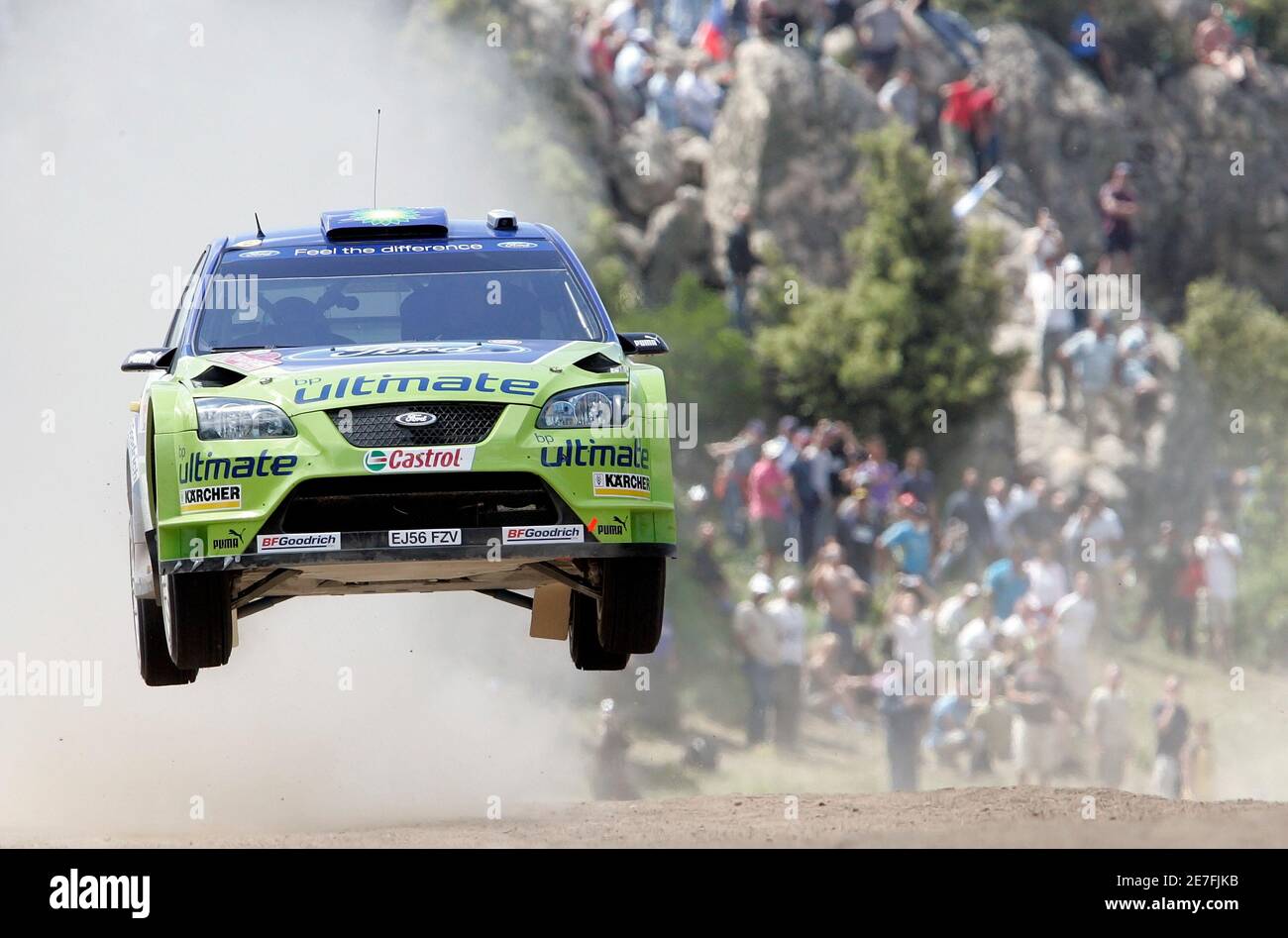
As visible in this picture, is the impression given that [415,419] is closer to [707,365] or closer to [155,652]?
[155,652]

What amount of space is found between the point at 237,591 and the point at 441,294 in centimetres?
145

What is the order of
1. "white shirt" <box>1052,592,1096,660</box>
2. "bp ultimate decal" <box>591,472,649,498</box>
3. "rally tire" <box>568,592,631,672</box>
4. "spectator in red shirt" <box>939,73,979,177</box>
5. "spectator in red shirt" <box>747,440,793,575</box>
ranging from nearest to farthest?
"bp ultimate decal" <box>591,472,649,498</box> < "rally tire" <box>568,592,631,672</box> < "white shirt" <box>1052,592,1096,660</box> < "spectator in red shirt" <box>747,440,793,575</box> < "spectator in red shirt" <box>939,73,979,177</box>

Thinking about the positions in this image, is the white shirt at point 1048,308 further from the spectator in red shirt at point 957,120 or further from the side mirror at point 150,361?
the side mirror at point 150,361

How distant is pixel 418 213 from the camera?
28.6 ft

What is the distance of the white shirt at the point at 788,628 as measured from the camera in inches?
613

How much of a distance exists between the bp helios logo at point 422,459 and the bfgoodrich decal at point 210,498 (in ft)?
1.70

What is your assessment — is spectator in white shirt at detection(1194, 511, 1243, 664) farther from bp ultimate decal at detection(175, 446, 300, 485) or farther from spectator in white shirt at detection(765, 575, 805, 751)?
bp ultimate decal at detection(175, 446, 300, 485)

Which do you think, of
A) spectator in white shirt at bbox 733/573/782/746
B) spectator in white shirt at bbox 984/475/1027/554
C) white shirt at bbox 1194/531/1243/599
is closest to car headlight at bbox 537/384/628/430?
spectator in white shirt at bbox 733/573/782/746

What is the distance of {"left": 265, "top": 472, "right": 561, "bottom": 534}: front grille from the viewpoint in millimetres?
7043

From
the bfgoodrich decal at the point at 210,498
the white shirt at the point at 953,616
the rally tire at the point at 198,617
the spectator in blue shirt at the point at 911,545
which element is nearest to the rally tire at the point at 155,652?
the rally tire at the point at 198,617

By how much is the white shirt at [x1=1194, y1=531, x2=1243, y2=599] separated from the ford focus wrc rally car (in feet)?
36.4

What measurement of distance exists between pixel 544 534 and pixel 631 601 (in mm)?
594
